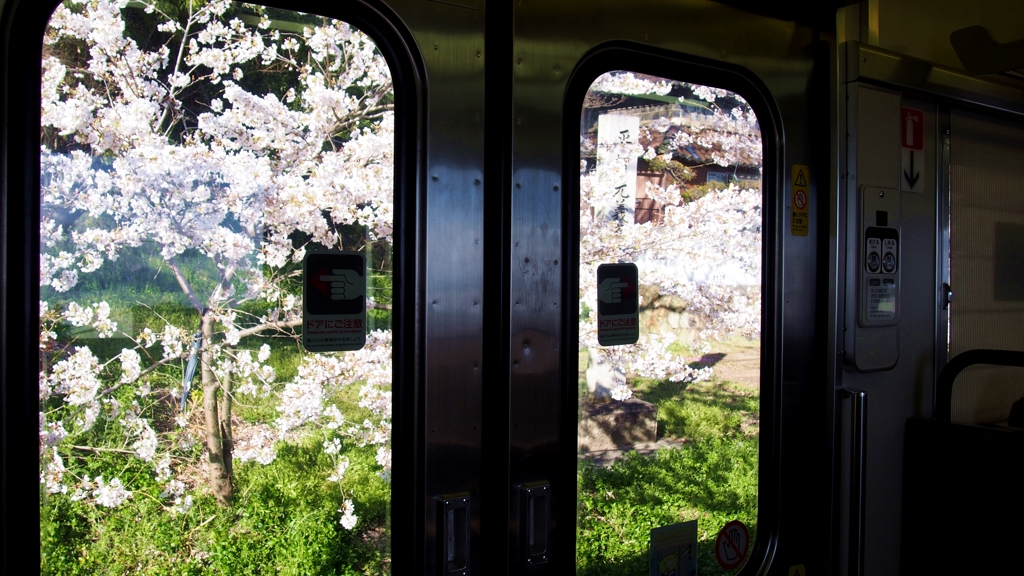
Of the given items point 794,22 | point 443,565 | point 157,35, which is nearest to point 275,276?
point 157,35

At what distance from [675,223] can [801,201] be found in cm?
54

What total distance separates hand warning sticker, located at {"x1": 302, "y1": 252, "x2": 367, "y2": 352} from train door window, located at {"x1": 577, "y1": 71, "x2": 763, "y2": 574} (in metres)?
0.59

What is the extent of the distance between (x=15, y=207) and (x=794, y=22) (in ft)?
7.10

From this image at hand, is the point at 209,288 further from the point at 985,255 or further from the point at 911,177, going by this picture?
the point at 985,255

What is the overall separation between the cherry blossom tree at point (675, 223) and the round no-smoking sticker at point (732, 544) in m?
0.50

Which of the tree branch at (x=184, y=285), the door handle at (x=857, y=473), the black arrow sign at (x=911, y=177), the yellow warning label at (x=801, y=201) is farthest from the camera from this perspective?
the black arrow sign at (x=911, y=177)

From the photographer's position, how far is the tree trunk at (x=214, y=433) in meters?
1.52

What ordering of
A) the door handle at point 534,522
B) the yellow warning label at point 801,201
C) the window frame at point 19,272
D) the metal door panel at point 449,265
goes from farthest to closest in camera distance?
the yellow warning label at point 801,201, the door handle at point 534,522, the metal door panel at point 449,265, the window frame at point 19,272

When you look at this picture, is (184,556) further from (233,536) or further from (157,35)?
(157,35)

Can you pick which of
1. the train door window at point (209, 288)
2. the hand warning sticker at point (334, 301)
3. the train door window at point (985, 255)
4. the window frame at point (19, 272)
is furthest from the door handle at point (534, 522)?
the train door window at point (985, 255)

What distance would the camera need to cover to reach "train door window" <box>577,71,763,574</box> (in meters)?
1.98

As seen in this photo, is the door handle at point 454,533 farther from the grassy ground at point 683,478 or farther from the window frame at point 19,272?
the window frame at point 19,272

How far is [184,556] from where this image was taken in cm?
151

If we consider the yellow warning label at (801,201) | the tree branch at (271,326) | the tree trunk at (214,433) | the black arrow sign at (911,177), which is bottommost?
the tree trunk at (214,433)
